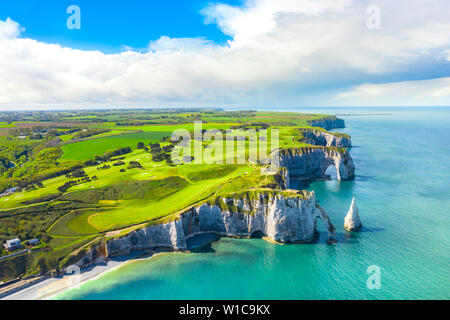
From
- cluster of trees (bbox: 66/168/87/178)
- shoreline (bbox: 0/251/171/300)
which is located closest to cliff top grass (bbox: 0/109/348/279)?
cluster of trees (bbox: 66/168/87/178)

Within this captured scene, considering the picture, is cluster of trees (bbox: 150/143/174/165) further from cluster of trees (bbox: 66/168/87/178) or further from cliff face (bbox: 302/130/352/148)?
cliff face (bbox: 302/130/352/148)

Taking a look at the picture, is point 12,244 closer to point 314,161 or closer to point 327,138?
point 314,161

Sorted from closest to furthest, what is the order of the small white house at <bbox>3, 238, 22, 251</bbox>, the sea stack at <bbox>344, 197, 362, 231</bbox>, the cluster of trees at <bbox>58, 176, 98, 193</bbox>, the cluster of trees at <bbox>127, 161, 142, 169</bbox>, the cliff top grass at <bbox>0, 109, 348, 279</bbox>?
the small white house at <bbox>3, 238, 22, 251</bbox> < the cliff top grass at <bbox>0, 109, 348, 279</bbox> < the sea stack at <bbox>344, 197, 362, 231</bbox> < the cluster of trees at <bbox>58, 176, 98, 193</bbox> < the cluster of trees at <bbox>127, 161, 142, 169</bbox>

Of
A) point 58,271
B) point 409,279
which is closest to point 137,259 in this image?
point 58,271

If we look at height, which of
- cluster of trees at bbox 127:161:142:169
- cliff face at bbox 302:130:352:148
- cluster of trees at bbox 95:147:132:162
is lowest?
cluster of trees at bbox 127:161:142:169

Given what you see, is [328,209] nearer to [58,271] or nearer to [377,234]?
[377,234]

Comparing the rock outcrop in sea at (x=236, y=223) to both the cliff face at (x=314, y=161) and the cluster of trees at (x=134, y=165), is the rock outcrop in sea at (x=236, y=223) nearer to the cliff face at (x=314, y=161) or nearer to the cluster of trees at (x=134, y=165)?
the cliff face at (x=314, y=161)
